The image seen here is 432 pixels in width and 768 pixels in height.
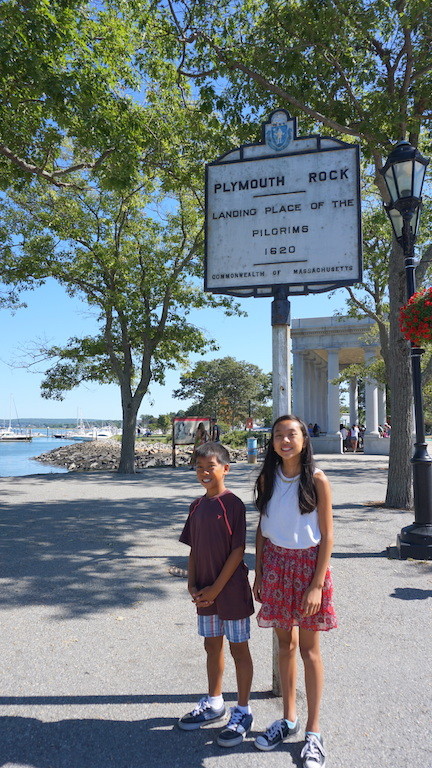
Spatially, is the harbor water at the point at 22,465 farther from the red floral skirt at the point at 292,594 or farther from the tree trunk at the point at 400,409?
the red floral skirt at the point at 292,594

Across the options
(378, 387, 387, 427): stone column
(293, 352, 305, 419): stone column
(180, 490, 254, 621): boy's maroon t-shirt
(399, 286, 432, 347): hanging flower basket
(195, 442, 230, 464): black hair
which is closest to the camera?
(180, 490, 254, 621): boy's maroon t-shirt

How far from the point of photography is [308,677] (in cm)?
278

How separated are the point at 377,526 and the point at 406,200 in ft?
15.7

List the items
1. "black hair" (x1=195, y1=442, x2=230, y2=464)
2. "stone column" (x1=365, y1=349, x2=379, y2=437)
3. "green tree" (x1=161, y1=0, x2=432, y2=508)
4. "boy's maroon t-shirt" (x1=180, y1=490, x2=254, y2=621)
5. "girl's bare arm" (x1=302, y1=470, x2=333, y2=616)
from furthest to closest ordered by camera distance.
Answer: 1. "stone column" (x1=365, y1=349, x2=379, y2=437)
2. "green tree" (x1=161, y1=0, x2=432, y2=508)
3. "black hair" (x1=195, y1=442, x2=230, y2=464)
4. "boy's maroon t-shirt" (x1=180, y1=490, x2=254, y2=621)
5. "girl's bare arm" (x1=302, y1=470, x2=333, y2=616)

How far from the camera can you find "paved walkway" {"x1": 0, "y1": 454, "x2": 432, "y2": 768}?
2768mm

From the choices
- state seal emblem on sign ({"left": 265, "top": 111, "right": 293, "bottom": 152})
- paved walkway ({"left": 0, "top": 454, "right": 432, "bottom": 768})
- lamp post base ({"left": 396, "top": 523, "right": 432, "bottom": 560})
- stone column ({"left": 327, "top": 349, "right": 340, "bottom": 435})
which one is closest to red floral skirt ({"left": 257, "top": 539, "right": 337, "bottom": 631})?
paved walkway ({"left": 0, "top": 454, "right": 432, "bottom": 768})

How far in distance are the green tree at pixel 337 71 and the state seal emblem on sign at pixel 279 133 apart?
251 inches

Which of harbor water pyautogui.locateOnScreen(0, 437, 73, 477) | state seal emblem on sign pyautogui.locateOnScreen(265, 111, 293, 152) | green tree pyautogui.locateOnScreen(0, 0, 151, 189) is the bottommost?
harbor water pyautogui.locateOnScreen(0, 437, 73, 477)

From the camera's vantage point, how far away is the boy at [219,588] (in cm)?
292

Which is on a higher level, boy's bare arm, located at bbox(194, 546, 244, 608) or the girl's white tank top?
the girl's white tank top

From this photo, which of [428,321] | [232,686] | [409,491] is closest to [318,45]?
[428,321]

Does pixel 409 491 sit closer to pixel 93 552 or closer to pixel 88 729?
pixel 93 552

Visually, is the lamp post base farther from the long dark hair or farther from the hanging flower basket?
the long dark hair

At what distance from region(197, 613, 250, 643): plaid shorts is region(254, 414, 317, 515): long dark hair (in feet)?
1.95
